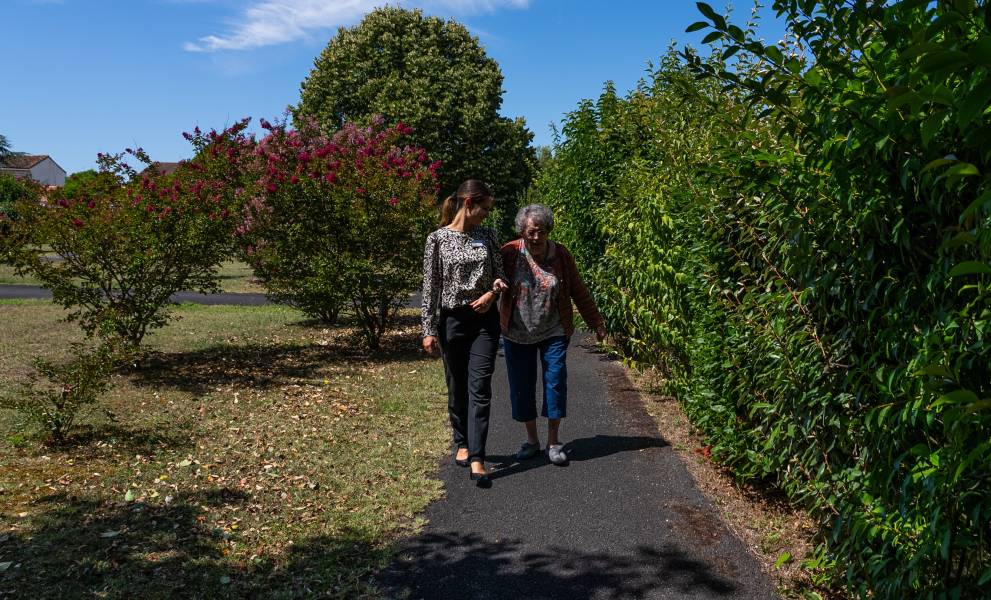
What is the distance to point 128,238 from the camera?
8719 mm

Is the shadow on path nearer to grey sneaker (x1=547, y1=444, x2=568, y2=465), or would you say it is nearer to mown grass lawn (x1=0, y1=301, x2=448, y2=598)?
grey sneaker (x1=547, y1=444, x2=568, y2=465)

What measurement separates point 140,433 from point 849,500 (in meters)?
5.84

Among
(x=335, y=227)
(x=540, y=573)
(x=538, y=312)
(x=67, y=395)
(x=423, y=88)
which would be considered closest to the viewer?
(x=540, y=573)

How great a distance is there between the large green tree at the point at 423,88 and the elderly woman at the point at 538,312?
26.4 metres

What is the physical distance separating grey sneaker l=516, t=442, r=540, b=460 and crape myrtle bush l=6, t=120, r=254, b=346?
4.83m

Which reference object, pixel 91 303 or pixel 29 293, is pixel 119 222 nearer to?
pixel 91 303

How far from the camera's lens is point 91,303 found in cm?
880

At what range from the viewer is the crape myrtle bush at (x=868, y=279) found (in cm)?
184

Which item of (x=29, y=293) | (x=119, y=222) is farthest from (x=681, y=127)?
(x=29, y=293)

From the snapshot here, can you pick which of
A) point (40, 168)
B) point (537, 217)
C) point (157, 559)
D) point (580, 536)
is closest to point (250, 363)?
point (537, 217)

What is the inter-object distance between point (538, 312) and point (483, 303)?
1.62ft

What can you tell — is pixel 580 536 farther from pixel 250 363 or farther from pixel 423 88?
pixel 423 88

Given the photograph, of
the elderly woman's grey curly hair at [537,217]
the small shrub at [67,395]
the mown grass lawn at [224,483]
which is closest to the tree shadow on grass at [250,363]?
the mown grass lawn at [224,483]

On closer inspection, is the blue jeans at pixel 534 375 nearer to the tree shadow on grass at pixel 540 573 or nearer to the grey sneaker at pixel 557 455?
the grey sneaker at pixel 557 455
